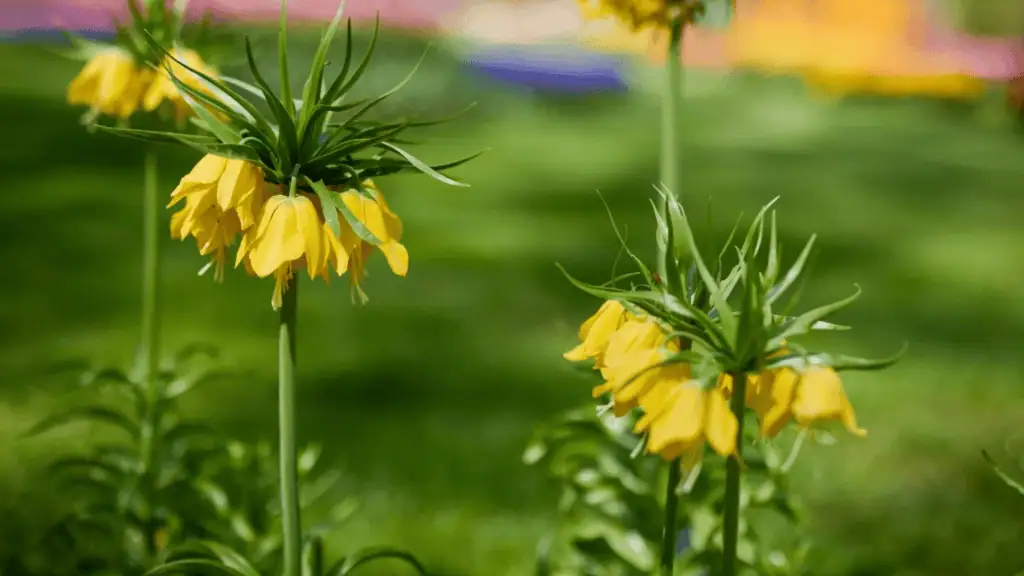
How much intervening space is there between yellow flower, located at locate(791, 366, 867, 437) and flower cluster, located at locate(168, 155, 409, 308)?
44cm

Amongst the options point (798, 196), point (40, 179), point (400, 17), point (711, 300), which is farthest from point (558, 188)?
point (711, 300)

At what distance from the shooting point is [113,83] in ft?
6.54

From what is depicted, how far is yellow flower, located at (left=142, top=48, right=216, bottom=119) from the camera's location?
1835 millimetres

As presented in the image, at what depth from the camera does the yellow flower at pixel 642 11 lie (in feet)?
6.45

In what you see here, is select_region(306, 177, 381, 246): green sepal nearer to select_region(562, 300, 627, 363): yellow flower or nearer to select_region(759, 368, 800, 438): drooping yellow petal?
select_region(562, 300, 627, 363): yellow flower

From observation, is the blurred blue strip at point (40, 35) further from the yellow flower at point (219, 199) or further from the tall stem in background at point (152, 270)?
the yellow flower at point (219, 199)

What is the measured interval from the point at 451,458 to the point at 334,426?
1.24 ft

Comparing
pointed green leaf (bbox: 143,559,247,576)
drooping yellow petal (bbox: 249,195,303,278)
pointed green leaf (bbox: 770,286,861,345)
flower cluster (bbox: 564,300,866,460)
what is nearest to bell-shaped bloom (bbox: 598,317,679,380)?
flower cluster (bbox: 564,300,866,460)

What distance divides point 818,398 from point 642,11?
1.00m

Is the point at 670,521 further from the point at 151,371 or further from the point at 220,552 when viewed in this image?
the point at 151,371

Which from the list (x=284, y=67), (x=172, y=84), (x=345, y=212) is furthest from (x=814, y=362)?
(x=172, y=84)

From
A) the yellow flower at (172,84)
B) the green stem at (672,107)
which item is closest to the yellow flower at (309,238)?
the yellow flower at (172,84)

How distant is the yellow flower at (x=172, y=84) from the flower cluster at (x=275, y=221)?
0.49 m

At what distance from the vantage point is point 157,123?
2164mm
